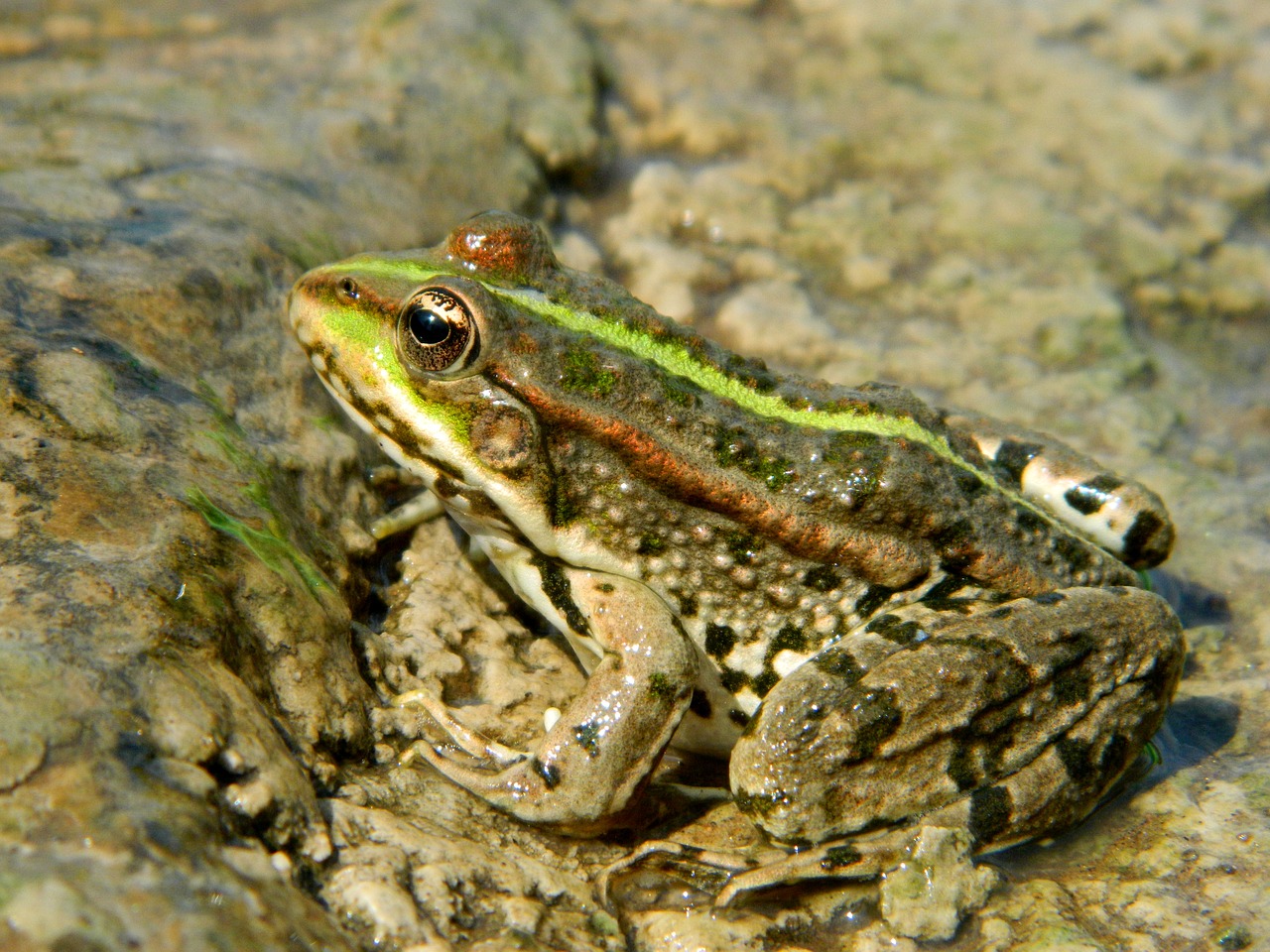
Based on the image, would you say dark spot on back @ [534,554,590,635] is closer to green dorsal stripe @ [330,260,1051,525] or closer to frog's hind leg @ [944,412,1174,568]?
green dorsal stripe @ [330,260,1051,525]

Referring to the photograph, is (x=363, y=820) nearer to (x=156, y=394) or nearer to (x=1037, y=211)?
(x=156, y=394)

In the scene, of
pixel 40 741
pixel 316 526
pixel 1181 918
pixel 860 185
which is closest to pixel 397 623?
pixel 316 526

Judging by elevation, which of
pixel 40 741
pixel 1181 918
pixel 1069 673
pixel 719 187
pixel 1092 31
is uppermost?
pixel 1092 31

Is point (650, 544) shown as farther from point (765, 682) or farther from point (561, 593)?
point (765, 682)

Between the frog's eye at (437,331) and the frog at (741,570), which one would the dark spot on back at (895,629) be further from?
the frog's eye at (437,331)

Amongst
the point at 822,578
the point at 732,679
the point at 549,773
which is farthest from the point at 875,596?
the point at 549,773

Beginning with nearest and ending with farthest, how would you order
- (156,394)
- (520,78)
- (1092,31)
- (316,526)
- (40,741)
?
(40,741)
(156,394)
(316,526)
(520,78)
(1092,31)
